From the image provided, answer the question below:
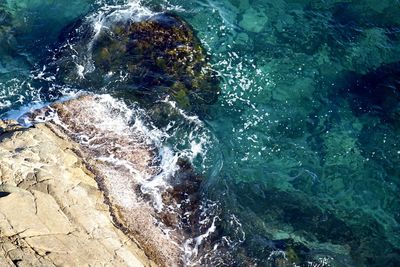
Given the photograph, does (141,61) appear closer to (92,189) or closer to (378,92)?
(92,189)

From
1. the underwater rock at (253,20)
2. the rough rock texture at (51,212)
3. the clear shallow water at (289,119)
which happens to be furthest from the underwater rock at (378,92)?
the rough rock texture at (51,212)

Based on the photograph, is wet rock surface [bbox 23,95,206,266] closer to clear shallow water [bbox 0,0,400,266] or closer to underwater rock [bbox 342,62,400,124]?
clear shallow water [bbox 0,0,400,266]

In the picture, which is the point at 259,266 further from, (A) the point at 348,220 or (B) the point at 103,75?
(B) the point at 103,75

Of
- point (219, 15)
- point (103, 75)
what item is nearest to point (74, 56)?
point (103, 75)

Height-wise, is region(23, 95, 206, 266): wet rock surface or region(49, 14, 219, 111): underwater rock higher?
region(49, 14, 219, 111): underwater rock

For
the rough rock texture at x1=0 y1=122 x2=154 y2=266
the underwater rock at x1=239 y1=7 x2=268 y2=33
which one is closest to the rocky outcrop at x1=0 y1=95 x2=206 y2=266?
the rough rock texture at x1=0 y1=122 x2=154 y2=266

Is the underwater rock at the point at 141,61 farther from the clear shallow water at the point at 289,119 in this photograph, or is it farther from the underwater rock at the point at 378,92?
the underwater rock at the point at 378,92

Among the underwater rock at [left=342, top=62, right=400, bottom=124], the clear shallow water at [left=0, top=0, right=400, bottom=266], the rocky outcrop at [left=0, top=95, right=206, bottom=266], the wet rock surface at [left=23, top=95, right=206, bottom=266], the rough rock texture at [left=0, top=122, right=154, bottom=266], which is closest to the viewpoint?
the rough rock texture at [left=0, top=122, right=154, bottom=266]
